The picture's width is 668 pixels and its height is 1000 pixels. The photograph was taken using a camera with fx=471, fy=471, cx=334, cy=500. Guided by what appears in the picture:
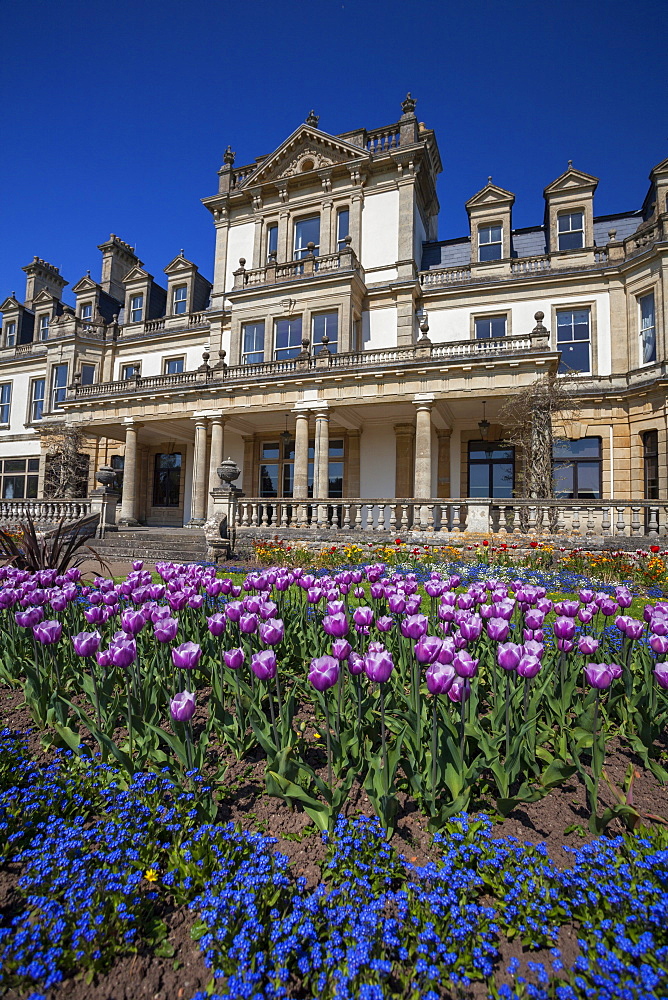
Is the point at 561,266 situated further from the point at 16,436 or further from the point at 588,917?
the point at 16,436

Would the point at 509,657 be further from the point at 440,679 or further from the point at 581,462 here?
the point at 581,462

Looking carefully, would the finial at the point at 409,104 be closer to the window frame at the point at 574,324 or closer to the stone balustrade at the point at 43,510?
the window frame at the point at 574,324

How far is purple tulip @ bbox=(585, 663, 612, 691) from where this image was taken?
84.3 inches

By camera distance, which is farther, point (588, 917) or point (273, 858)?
point (273, 858)

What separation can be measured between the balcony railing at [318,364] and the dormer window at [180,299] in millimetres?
6507

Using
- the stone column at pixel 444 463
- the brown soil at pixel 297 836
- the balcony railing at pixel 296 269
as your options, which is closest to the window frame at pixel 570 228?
the balcony railing at pixel 296 269

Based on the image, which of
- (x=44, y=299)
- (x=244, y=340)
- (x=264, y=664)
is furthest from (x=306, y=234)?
(x=264, y=664)

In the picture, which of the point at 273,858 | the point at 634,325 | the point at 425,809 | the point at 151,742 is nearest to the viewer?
the point at 273,858

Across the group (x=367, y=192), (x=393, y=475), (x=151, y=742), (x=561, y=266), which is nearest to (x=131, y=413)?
(x=393, y=475)

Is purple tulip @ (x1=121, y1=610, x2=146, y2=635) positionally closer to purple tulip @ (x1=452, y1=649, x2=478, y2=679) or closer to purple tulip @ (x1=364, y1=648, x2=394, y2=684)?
purple tulip @ (x1=364, y1=648, x2=394, y2=684)

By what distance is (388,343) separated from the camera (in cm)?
1905

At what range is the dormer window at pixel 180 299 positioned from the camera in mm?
25047

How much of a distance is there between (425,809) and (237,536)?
12756 millimetres

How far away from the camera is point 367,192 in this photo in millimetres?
20000
